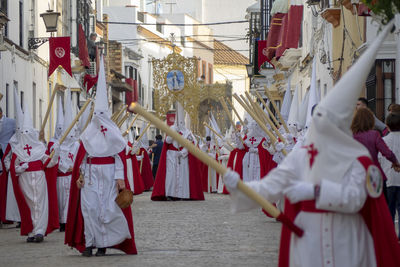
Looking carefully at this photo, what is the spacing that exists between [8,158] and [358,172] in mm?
10503

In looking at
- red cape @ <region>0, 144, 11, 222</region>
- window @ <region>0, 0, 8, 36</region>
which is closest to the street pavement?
Result: red cape @ <region>0, 144, 11, 222</region>

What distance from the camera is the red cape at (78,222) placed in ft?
40.2

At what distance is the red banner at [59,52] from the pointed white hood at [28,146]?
1693 cm

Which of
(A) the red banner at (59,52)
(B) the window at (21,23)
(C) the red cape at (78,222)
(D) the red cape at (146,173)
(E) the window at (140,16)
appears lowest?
(D) the red cape at (146,173)

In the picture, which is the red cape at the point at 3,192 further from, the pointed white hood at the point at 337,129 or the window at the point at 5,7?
the window at the point at 5,7

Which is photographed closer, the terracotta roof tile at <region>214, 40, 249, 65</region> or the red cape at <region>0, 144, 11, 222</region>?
the red cape at <region>0, 144, 11, 222</region>

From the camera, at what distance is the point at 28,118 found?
50.2ft

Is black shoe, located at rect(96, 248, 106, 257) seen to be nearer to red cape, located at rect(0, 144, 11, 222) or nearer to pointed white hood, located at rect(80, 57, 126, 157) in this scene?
pointed white hood, located at rect(80, 57, 126, 157)

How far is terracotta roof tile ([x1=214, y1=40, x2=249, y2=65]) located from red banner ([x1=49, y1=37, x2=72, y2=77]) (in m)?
66.1

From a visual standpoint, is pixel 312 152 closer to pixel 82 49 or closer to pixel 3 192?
pixel 3 192

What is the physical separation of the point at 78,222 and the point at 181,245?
1.50 metres

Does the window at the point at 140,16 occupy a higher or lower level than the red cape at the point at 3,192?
higher

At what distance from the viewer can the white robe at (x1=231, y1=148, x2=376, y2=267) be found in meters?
6.56

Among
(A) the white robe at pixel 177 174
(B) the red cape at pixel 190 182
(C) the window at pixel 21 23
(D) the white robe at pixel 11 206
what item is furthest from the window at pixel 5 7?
(D) the white robe at pixel 11 206
